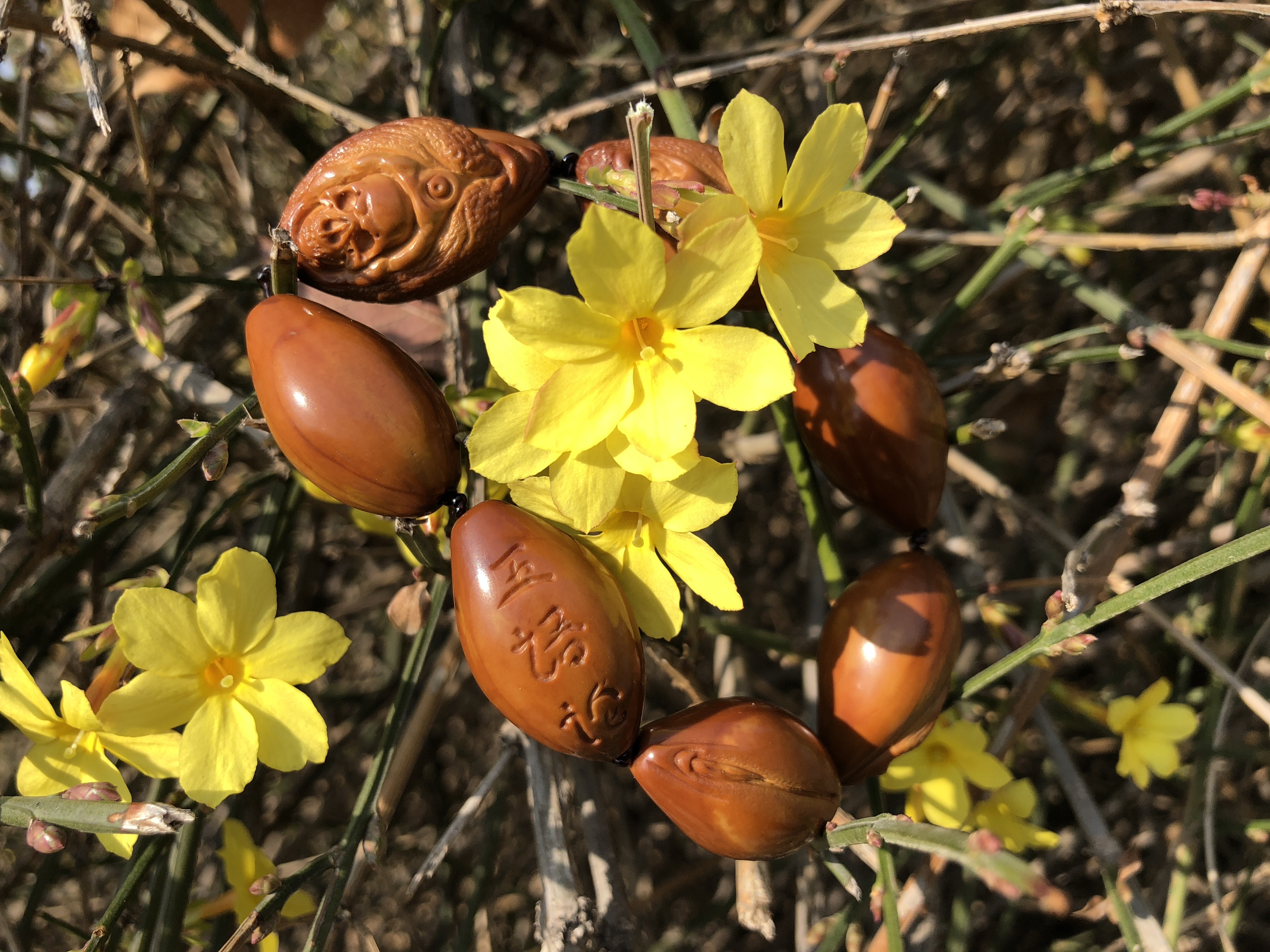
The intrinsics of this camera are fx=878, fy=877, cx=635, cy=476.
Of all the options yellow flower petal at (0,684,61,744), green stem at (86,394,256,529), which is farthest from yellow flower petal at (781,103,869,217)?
yellow flower petal at (0,684,61,744)

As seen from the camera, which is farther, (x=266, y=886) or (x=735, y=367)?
(x=266, y=886)

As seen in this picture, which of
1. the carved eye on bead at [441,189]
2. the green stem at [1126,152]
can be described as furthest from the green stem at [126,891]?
the green stem at [1126,152]

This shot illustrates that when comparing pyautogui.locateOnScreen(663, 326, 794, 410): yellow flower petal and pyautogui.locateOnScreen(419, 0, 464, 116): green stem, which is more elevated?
pyautogui.locateOnScreen(419, 0, 464, 116): green stem

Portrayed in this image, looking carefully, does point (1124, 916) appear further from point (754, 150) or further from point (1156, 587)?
point (754, 150)

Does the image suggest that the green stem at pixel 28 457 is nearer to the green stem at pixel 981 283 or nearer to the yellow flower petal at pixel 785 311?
the yellow flower petal at pixel 785 311

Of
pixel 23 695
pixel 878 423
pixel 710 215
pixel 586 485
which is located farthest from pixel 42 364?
pixel 878 423

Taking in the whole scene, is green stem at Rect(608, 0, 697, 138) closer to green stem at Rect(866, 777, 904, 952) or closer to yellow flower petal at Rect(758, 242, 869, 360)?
yellow flower petal at Rect(758, 242, 869, 360)

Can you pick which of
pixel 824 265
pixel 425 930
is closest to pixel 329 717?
pixel 425 930
